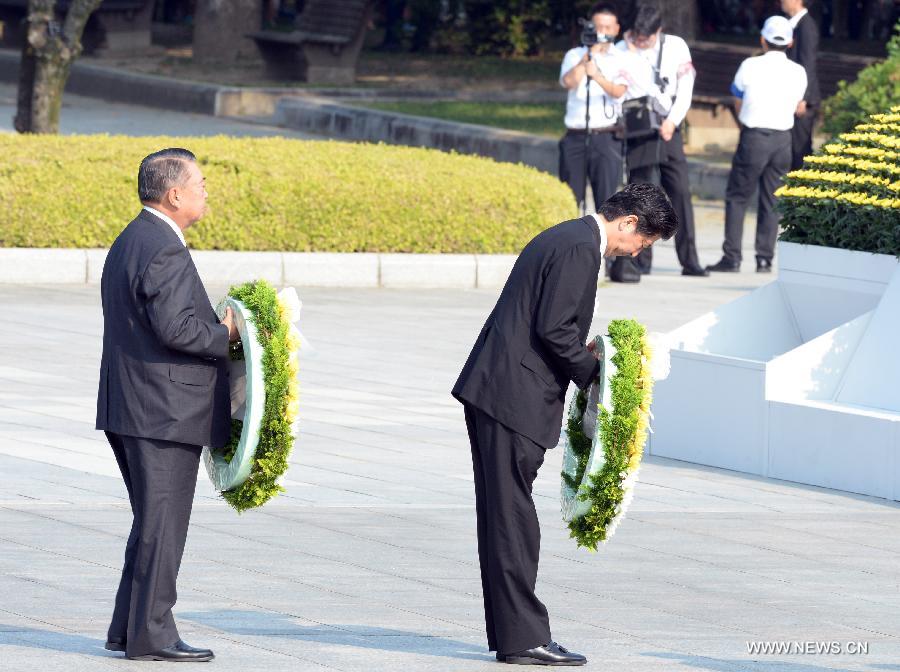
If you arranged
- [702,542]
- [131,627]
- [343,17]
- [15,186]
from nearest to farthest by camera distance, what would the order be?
[131,627] < [702,542] < [15,186] < [343,17]

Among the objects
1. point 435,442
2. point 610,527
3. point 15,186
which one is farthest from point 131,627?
point 15,186

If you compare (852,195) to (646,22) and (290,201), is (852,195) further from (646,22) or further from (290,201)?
(290,201)

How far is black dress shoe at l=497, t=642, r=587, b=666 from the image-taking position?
5.27 m

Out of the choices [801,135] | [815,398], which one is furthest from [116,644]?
[801,135]

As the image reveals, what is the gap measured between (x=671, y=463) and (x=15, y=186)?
5.84 metres

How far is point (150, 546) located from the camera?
5.15 m

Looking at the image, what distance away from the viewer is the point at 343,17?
27.7m

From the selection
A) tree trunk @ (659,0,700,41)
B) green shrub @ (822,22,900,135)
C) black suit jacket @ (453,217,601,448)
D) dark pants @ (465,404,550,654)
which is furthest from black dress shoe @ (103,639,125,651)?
tree trunk @ (659,0,700,41)

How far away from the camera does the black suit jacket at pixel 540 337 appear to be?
5203 mm

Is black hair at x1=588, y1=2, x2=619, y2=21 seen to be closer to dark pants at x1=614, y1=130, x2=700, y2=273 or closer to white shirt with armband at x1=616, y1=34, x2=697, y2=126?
white shirt with armband at x1=616, y1=34, x2=697, y2=126

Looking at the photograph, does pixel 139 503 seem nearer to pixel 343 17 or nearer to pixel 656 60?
pixel 656 60

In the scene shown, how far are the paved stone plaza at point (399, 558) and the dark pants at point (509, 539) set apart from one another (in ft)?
0.50

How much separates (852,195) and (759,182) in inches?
214

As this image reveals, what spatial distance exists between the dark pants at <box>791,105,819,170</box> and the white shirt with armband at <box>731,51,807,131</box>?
2.99 feet
